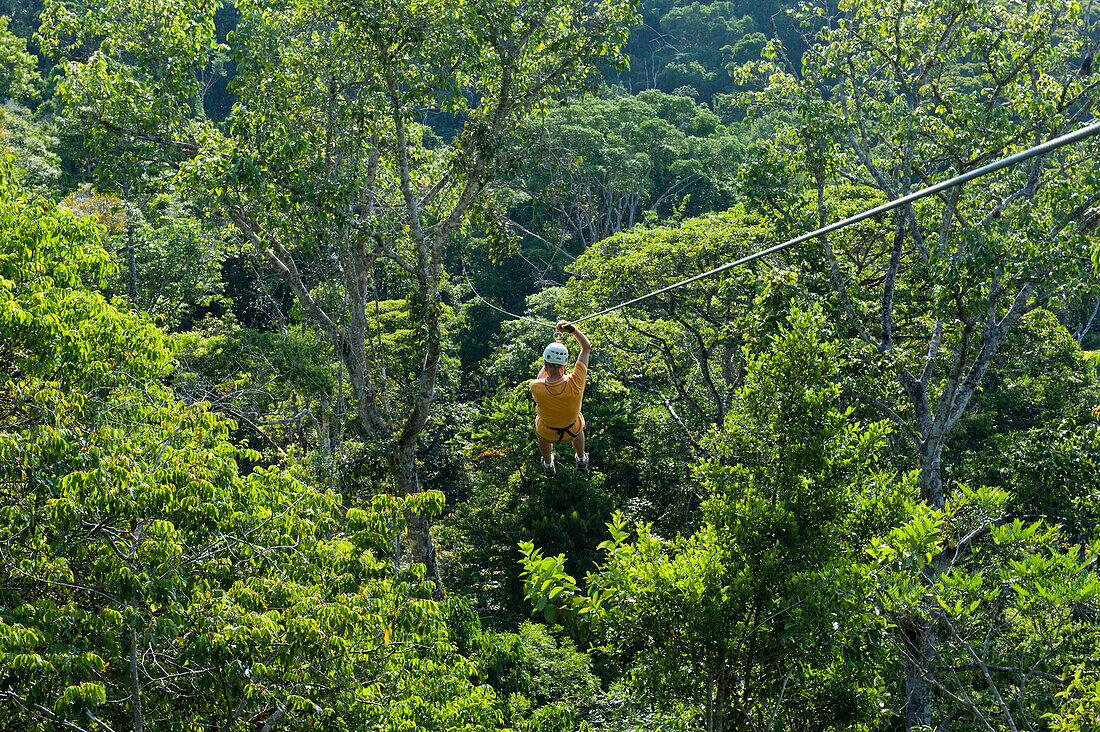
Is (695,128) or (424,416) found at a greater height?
(695,128)

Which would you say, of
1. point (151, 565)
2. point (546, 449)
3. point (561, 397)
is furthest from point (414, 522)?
point (151, 565)

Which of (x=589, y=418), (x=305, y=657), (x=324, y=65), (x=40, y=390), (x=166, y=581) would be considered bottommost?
(x=589, y=418)

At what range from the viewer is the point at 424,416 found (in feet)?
29.3

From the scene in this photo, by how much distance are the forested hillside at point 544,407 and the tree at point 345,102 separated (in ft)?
0.17

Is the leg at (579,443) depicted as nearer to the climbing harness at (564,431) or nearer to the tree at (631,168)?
the climbing harness at (564,431)

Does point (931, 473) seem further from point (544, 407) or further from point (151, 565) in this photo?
point (151, 565)

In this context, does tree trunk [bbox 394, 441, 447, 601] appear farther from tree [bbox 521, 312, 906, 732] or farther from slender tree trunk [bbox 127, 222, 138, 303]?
slender tree trunk [bbox 127, 222, 138, 303]

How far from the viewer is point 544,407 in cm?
696

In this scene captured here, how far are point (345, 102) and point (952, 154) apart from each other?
6.14 metres

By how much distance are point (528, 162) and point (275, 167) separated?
273cm

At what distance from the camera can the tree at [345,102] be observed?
811 cm

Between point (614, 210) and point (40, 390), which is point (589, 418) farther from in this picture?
point (614, 210)

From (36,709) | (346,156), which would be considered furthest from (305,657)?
(346,156)

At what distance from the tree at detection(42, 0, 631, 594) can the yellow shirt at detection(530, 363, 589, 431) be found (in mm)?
2201
